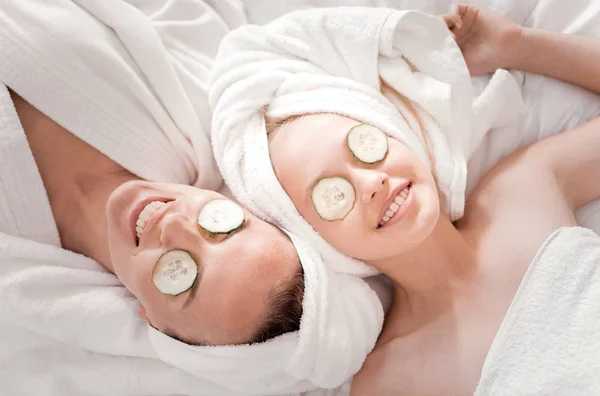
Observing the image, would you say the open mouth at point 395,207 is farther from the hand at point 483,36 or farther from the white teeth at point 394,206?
the hand at point 483,36

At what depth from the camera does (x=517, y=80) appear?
152 centimetres

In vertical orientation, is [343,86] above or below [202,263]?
above

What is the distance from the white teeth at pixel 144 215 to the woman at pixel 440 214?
0.26 meters

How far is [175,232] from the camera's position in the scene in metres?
1.12

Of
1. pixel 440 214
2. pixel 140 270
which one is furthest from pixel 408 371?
pixel 140 270

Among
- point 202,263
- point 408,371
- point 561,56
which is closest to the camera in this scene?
point 202,263

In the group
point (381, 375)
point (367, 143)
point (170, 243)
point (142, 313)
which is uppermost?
point (367, 143)

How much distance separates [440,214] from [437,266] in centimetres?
12

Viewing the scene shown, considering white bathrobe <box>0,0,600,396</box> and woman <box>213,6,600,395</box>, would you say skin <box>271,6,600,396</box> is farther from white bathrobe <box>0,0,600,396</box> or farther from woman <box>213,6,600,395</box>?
white bathrobe <box>0,0,600,396</box>

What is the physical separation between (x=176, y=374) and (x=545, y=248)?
0.87 m

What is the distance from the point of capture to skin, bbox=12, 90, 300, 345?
3.54 feet

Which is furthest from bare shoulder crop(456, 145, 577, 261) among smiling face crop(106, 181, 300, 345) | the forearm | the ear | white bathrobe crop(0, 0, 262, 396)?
the ear

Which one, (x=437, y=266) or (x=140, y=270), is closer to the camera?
(x=140, y=270)

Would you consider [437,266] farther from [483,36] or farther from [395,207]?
[483,36]
